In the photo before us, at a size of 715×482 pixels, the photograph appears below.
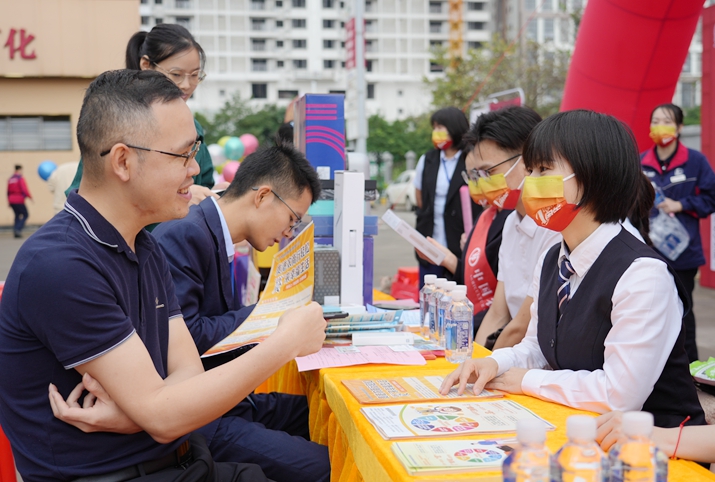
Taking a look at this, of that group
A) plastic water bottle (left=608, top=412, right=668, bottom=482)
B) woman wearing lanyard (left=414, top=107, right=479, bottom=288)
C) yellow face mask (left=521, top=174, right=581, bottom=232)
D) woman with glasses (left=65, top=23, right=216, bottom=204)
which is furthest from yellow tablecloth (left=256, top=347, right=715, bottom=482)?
woman wearing lanyard (left=414, top=107, right=479, bottom=288)

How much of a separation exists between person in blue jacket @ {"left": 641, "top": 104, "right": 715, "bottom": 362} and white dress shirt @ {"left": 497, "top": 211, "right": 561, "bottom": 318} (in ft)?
7.09

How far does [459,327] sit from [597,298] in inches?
22.7

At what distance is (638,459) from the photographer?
897mm

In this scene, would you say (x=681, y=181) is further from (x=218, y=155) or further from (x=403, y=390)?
(x=218, y=155)

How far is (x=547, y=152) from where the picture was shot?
70.2 inches

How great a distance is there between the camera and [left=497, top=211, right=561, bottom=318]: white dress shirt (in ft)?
8.75

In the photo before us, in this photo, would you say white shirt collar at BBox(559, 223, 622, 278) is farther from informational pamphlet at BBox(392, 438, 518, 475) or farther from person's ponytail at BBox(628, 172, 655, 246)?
informational pamphlet at BBox(392, 438, 518, 475)

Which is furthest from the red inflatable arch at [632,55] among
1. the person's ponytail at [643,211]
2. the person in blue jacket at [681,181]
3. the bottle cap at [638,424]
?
the bottle cap at [638,424]

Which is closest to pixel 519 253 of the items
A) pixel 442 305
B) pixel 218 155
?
pixel 442 305

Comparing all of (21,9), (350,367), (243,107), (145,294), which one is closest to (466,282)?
(350,367)

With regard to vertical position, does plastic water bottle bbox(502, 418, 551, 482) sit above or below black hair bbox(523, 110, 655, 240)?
below

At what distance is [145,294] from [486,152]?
5.53 feet

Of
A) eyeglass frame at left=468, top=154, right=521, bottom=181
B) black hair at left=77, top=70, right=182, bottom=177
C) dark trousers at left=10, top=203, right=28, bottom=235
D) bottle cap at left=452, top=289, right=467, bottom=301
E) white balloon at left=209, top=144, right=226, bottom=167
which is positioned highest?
black hair at left=77, top=70, right=182, bottom=177

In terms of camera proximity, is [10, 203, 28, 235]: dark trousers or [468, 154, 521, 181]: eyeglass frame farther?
[10, 203, 28, 235]: dark trousers
